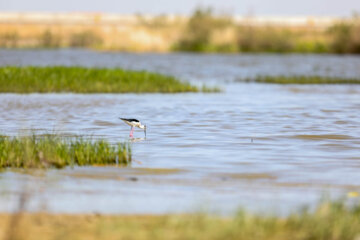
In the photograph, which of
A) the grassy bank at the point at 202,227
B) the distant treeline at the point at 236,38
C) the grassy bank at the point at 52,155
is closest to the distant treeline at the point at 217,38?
the distant treeline at the point at 236,38

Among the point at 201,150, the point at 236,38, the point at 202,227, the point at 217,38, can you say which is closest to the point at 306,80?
the point at 201,150

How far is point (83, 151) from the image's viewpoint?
1097 cm

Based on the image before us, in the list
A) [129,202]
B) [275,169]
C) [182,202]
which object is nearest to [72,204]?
[129,202]

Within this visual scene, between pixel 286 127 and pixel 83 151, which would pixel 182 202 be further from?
pixel 286 127

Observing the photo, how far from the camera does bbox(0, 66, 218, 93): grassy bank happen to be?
24812 mm

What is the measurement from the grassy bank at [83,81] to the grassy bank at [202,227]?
1754 centimetres

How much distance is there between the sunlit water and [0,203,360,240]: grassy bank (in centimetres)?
56

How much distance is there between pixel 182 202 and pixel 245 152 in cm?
437

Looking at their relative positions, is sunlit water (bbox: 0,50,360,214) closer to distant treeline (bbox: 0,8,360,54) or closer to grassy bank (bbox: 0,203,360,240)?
grassy bank (bbox: 0,203,360,240)

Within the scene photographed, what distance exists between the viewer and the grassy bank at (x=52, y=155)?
10451 mm

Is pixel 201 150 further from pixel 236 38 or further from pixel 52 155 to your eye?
pixel 236 38

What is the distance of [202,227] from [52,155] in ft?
13.8

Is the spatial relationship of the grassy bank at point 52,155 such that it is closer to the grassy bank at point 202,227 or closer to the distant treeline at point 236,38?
the grassy bank at point 202,227

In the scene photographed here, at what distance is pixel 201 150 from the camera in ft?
42.1
